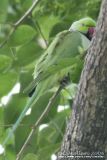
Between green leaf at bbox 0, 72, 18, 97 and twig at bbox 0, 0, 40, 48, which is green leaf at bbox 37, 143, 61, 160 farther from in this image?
twig at bbox 0, 0, 40, 48

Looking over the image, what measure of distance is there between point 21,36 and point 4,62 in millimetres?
91

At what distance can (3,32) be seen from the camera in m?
1.59

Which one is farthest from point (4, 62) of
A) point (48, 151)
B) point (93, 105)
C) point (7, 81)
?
point (93, 105)

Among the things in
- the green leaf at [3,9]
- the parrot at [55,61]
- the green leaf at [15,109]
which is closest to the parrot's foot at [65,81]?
the parrot at [55,61]

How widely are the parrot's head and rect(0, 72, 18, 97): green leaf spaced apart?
0.20 m

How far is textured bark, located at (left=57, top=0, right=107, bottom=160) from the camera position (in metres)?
1.15

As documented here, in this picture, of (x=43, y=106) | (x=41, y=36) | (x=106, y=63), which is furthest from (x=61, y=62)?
(x=41, y=36)

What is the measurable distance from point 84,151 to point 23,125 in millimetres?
408

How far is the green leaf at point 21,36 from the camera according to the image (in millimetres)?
1607

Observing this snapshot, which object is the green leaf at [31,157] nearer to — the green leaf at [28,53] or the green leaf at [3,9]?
the green leaf at [28,53]

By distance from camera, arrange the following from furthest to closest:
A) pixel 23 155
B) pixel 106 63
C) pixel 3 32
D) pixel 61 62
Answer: pixel 3 32, pixel 23 155, pixel 61 62, pixel 106 63

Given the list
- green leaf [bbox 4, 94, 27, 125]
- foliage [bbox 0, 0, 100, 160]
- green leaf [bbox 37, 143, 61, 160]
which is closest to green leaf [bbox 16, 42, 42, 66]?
foliage [bbox 0, 0, 100, 160]

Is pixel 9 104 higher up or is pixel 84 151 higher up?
pixel 9 104

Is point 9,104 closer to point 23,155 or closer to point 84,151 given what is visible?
point 23,155
